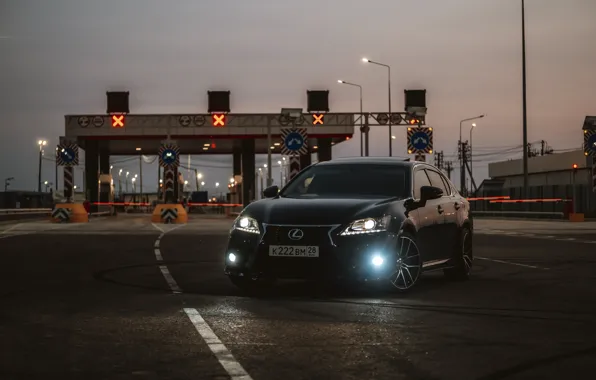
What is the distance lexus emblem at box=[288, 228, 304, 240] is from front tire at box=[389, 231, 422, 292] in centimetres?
107

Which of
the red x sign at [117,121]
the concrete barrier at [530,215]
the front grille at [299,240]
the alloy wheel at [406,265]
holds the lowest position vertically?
the concrete barrier at [530,215]

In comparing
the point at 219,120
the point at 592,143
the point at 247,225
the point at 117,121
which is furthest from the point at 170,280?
the point at 117,121

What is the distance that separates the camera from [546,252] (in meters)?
18.4

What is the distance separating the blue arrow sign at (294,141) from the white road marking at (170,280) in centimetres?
1874

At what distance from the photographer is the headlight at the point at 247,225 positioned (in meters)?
10.2

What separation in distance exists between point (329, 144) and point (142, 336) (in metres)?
57.8

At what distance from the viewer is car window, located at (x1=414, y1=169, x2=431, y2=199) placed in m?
11.6

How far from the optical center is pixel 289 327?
25.7 feet

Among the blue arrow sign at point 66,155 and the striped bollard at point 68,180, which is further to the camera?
the striped bollard at point 68,180

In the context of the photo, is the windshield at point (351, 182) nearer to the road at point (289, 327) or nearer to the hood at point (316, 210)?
the hood at point (316, 210)

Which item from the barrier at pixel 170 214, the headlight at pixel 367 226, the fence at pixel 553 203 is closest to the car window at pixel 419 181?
the headlight at pixel 367 226

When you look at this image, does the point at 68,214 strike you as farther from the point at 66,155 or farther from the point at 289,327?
the point at 289,327

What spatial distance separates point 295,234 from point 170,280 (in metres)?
2.79

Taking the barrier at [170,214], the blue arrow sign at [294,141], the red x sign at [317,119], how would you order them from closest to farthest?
1. the blue arrow sign at [294,141]
2. the barrier at [170,214]
3. the red x sign at [317,119]
